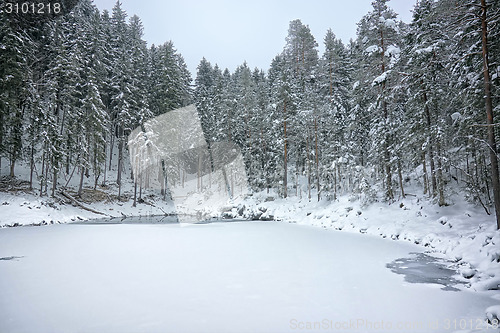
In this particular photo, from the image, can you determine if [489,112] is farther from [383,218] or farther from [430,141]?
[383,218]

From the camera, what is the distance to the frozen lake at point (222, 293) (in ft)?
13.7

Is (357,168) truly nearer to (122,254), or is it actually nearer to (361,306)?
(361,306)

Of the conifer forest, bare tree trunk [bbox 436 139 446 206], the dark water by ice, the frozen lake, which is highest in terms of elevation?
Answer: the conifer forest

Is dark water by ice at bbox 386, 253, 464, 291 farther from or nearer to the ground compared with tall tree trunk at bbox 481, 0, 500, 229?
nearer to the ground

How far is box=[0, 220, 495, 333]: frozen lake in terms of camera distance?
419 centimetres

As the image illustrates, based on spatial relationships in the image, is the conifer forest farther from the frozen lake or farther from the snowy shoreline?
the frozen lake

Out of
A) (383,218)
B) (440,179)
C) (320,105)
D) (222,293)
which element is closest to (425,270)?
(222,293)

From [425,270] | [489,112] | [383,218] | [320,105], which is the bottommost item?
[425,270]

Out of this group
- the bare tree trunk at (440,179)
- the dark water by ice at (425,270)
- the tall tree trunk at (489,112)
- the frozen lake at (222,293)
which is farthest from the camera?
the bare tree trunk at (440,179)

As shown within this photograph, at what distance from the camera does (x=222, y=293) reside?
215 inches

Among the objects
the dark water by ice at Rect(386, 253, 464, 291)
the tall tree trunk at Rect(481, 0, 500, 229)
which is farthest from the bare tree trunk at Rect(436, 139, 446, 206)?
the dark water by ice at Rect(386, 253, 464, 291)

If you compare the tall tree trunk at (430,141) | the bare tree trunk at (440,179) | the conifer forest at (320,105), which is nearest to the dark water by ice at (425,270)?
the conifer forest at (320,105)

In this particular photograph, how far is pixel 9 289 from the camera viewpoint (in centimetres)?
553

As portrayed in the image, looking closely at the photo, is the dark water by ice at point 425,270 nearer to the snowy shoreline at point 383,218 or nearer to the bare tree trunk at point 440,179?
the snowy shoreline at point 383,218
